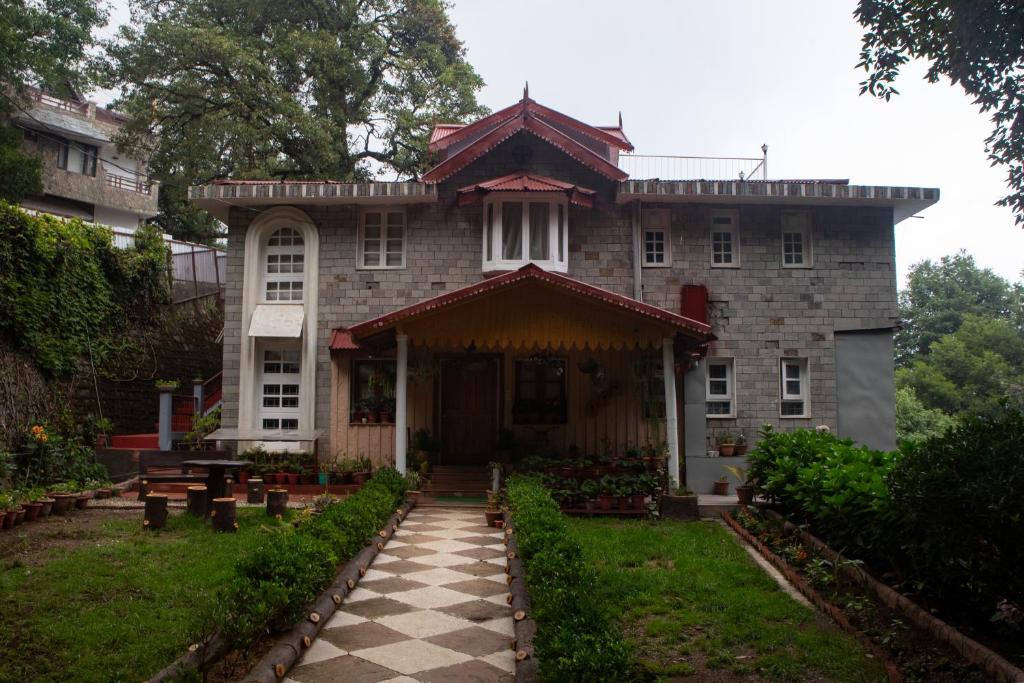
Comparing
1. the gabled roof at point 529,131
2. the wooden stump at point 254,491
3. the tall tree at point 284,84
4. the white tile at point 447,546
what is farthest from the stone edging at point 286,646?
the tall tree at point 284,84

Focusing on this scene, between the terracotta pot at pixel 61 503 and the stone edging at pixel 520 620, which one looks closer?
the stone edging at pixel 520 620

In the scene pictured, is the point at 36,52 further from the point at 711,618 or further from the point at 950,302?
the point at 950,302

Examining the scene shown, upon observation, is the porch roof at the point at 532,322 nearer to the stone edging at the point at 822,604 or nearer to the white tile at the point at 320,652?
the stone edging at the point at 822,604

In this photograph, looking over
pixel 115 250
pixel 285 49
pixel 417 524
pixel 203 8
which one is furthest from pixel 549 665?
pixel 203 8

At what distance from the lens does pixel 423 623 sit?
254 inches

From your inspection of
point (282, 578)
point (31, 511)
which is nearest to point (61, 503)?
point (31, 511)

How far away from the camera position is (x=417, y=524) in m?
10.8

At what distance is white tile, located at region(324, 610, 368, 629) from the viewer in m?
6.30

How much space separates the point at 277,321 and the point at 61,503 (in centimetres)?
548

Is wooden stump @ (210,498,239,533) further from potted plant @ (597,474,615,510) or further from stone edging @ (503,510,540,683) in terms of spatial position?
potted plant @ (597,474,615,510)

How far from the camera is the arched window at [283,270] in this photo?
52.9ft

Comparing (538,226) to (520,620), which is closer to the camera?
(520,620)

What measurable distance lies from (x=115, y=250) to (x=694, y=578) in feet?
48.7

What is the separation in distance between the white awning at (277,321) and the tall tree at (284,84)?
8043 millimetres
